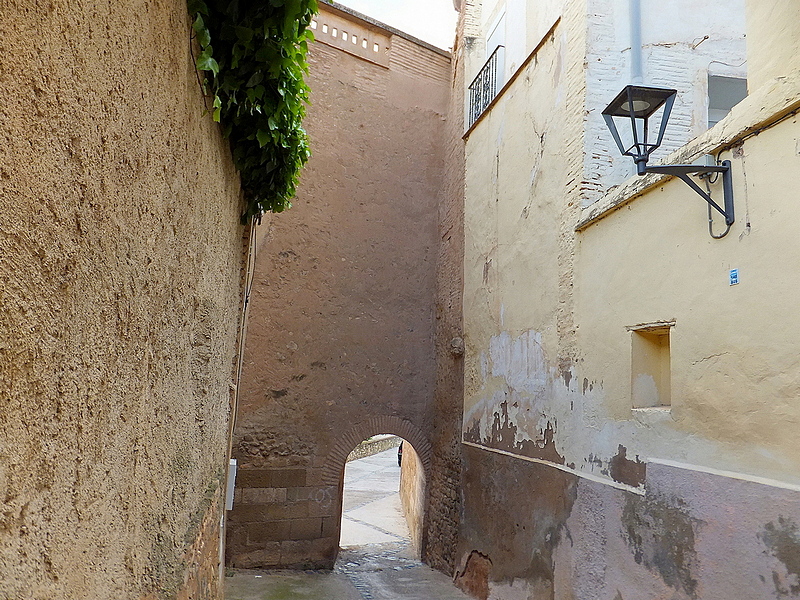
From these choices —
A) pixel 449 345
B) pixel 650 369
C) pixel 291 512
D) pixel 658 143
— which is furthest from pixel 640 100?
pixel 291 512

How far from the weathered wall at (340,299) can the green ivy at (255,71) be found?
211 inches

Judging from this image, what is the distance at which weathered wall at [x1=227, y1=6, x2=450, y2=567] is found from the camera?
27.3ft

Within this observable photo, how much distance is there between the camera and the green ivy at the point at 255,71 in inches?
84.0

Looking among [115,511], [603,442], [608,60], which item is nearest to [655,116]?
[608,60]

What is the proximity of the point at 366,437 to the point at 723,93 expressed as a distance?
608cm

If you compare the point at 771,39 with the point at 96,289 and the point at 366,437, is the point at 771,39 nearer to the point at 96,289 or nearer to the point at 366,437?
the point at 96,289

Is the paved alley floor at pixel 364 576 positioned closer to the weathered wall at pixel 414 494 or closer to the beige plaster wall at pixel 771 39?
the weathered wall at pixel 414 494

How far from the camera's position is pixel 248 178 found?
3525 millimetres

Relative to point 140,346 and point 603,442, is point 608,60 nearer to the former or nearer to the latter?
point 603,442

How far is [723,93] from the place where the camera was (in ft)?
22.2

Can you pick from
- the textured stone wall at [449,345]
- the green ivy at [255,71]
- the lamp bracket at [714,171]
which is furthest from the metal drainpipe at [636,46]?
the green ivy at [255,71]

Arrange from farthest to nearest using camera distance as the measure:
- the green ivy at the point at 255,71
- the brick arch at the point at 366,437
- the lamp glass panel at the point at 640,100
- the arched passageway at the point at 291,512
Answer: the brick arch at the point at 366,437
the arched passageway at the point at 291,512
the lamp glass panel at the point at 640,100
the green ivy at the point at 255,71

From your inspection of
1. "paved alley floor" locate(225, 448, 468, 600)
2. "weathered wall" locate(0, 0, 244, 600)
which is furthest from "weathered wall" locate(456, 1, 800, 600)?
"weathered wall" locate(0, 0, 244, 600)

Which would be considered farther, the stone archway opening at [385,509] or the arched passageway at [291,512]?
the stone archway opening at [385,509]
